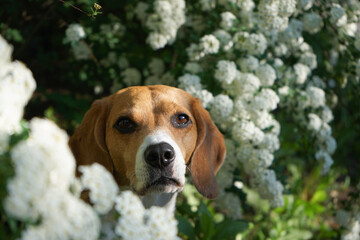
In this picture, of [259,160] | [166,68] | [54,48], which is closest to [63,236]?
[259,160]

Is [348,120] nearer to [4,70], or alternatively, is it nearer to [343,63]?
[343,63]

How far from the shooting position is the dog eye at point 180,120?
8.02ft

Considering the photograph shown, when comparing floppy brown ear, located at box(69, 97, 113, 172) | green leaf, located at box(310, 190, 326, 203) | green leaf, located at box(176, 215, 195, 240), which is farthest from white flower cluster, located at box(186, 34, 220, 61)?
green leaf, located at box(310, 190, 326, 203)

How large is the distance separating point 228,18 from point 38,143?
2.46 metres

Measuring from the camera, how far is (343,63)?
3541 millimetres

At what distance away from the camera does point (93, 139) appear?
2.46 m

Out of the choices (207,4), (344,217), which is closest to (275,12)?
(207,4)

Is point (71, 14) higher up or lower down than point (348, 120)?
higher up

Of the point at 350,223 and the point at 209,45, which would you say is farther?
the point at 350,223

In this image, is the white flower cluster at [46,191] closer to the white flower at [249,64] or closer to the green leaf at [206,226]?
the green leaf at [206,226]

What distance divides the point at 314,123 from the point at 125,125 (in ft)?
5.54

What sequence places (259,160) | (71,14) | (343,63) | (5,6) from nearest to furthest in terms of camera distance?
1. (259,160)
2. (5,6)
3. (71,14)
4. (343,63)

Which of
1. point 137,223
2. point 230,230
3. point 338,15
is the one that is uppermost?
point 137,223

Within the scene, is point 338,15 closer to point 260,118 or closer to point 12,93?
point 260,118
